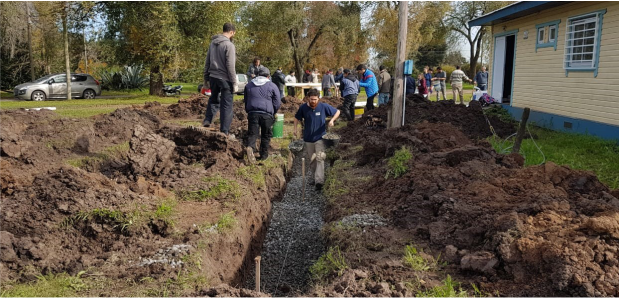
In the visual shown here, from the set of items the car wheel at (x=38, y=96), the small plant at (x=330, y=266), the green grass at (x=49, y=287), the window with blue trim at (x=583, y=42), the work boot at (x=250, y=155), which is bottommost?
the green grass at (x=49, y=287)

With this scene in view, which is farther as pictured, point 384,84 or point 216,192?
point 384,84

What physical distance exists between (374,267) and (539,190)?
226 cm

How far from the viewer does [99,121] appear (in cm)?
1016

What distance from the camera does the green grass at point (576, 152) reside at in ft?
26.4

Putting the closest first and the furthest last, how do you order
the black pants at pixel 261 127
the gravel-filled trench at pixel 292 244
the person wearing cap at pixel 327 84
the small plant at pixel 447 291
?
the small plant at pixel 447 291 < the gravel-filled trench at pixel 292 244 < the black pants at pixel 261 127 < the person wearing cap at pixel 327 84

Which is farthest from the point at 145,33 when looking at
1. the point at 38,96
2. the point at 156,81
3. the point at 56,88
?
the point at 38,96

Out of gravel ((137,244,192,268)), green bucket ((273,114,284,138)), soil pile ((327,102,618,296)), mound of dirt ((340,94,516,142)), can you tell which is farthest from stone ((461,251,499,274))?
green bucket ((273,114,284,138))

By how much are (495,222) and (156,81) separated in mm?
24310

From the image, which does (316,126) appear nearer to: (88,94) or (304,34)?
(88,94)

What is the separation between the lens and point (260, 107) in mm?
8703

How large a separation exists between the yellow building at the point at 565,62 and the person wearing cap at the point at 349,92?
4.88 metres

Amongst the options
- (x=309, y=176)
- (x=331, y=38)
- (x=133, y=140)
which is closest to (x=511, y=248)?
(x=133, y=140)

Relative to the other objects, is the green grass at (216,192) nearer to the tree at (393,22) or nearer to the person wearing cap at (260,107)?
the person wearing cap at (260,107)

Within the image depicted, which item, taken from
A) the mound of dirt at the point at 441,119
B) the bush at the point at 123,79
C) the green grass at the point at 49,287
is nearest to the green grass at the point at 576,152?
the mound of dirt at the point at 441,119
